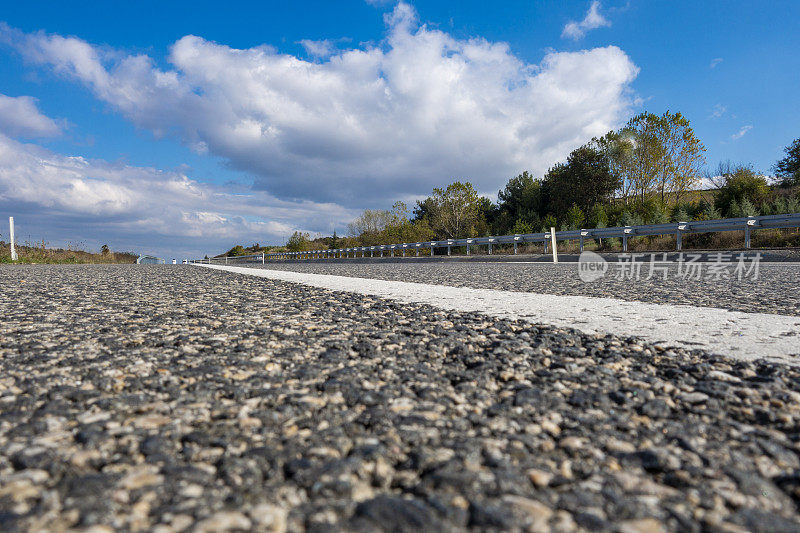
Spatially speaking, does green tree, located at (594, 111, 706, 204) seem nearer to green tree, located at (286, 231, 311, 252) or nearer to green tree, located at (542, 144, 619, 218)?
green tree, located at (542, 144, 619, 218)

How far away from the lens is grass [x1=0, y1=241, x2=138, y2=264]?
60.5ft

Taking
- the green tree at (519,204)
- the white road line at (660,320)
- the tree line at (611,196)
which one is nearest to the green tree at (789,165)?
the tree line at (611,196)

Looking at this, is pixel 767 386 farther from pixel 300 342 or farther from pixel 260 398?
pixel 300 342

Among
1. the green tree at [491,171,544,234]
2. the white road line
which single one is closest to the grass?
the white road line

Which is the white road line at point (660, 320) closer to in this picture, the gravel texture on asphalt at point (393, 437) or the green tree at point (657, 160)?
the gravel texture on asphalt at point (393, 437)

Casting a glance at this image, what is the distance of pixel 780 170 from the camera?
34.6 meters

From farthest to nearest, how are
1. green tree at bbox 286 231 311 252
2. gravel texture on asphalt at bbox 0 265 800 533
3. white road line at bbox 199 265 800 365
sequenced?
green tree at bbox 286 231 311 252
white road line at bbox 199 265 800 365
gravel texture on asphalt at bbox 0 265 800 533

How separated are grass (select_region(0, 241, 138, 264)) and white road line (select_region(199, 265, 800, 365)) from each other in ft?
67.6

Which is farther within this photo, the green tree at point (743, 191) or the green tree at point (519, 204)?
the green tree at point (519, 204)

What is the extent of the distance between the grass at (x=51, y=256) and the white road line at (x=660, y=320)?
20617mm

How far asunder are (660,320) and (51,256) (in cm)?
2561

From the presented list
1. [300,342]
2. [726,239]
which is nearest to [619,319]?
[300,342]

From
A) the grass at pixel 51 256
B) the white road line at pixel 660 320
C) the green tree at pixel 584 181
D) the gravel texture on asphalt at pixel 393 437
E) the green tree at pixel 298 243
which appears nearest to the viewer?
the gravel texture on asphalt at pixel 393 437

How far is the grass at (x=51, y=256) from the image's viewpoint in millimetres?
18427
